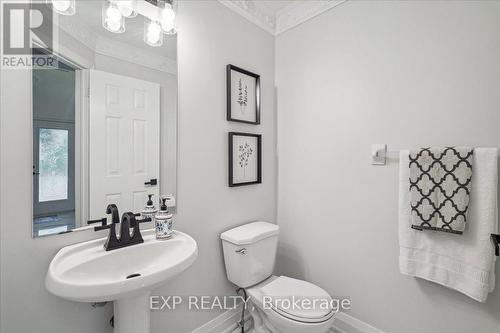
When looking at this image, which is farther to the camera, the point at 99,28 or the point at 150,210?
the point at 150,210

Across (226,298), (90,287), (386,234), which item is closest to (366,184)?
(386,234)

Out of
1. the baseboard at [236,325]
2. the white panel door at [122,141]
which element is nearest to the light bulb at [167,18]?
the white panel door at [122,141]

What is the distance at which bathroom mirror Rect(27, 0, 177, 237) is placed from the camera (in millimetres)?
1021

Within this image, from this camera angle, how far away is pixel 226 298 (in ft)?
5.65

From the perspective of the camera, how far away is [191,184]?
4.94ft

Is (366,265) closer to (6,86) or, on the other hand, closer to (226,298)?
(226,298)

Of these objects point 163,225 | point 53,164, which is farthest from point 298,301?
point 53,164

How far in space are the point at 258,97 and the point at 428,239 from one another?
4.70 ft

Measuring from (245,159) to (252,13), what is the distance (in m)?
1.14

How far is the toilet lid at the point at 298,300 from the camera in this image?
1.27 m

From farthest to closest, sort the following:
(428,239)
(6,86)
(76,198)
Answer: (428,239) < (76,198) < (6,86)

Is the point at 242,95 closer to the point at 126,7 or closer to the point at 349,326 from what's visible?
the point at 126,7

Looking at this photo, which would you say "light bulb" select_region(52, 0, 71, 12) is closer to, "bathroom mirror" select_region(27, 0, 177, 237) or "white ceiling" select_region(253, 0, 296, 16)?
"bathroom mirror" select_region(27, 0, 177, 237)

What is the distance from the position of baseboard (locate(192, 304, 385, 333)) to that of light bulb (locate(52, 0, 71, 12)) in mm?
1903
